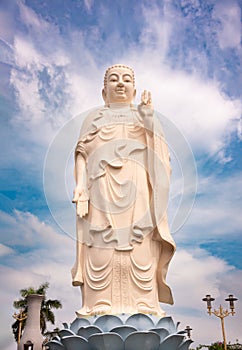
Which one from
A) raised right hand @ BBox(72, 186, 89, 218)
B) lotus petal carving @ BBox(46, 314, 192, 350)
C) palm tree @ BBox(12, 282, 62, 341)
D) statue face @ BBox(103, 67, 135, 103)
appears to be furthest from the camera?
palm tree @ BBox(12, 282, 62, 341)

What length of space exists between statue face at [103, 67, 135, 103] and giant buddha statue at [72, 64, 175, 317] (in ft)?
0.06

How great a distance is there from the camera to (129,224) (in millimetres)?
6840

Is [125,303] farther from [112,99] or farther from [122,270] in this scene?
[112,99]

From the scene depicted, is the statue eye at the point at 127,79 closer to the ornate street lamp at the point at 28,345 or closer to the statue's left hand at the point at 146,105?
the statue's left hand at the point at 146,105

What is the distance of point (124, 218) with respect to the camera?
6883mm

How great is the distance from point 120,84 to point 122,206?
2.29 m

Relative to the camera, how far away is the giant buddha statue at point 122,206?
6.43 m

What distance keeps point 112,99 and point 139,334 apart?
423cm

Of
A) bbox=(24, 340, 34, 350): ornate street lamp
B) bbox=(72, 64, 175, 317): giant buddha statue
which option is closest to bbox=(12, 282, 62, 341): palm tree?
bbox=(24, 340, 34, 350): ornate street lamp

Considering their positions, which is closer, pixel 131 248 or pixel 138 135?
pixel 131 248

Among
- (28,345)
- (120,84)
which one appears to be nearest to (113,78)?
(120,84)

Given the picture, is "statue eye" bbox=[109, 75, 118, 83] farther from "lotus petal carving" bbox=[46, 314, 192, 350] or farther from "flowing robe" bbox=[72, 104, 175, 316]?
"lotus petal carving" bbox=[46, 314, 192, 350]

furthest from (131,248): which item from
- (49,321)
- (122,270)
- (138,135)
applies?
(49,321)

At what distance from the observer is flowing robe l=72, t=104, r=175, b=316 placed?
21.0 feet
